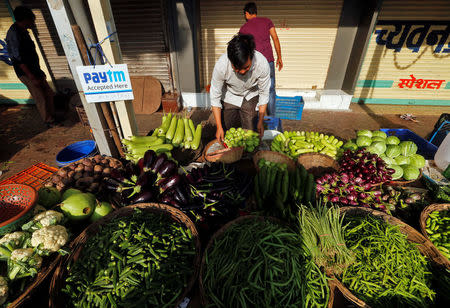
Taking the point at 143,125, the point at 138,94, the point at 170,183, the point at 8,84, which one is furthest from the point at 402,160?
the point at 8,84

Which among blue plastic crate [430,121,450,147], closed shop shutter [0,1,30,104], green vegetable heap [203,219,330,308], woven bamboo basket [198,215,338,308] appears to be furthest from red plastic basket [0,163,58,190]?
blue plastic crate [430,121,450,147]

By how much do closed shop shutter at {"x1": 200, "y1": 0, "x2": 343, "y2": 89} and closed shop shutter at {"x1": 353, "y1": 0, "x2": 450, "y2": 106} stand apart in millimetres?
1677

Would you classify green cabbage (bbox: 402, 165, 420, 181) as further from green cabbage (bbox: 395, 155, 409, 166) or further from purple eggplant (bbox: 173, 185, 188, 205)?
purple eggplant (bbox: 173, 185, 188, 205)

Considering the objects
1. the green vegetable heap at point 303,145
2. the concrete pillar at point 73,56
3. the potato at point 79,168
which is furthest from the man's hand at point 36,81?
the green vegetable heap at point 303,145

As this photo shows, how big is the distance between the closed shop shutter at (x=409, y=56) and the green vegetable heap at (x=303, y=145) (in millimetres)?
5857

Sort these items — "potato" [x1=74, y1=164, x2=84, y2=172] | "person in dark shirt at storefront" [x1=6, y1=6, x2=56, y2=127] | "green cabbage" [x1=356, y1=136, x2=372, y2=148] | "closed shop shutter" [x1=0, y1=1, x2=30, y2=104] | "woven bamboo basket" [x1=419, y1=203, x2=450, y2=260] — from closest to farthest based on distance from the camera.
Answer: "woven bamboo basket" [x1=419, y1=203, x2=450, y2=260] → "potato" [x1=74, y1=164, x2=84, y2=172] → "green cabbage" [x1=356, y1=136, x2=372, y2=148] → "person in dark shirt at storefront" [x1=6, y1=6, x2=56, y2=127] → "closed shop shutter" [x1=0, y1=1, x2=30, y2=104]

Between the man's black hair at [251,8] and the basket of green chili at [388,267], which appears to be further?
the man's black hair at [251,8]

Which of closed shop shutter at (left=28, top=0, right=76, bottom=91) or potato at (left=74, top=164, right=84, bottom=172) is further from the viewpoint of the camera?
closed shop shutter at (left=28, top=0, right=76, bottom=91)

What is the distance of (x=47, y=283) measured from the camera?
217 centimetres

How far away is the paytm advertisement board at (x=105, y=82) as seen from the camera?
9.30 ft

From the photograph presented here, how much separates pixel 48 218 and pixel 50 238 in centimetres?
28

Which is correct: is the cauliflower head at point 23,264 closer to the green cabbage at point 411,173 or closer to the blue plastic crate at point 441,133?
the green cabbage at point 411,173

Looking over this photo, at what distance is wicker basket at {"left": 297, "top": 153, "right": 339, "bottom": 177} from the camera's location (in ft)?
11.5

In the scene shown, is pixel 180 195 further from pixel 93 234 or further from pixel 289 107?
pixel 289 107
